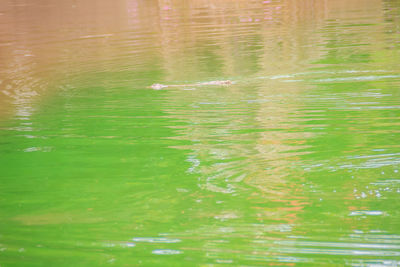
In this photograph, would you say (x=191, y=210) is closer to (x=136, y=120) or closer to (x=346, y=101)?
(x=136, y=120)

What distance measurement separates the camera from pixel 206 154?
5395mm

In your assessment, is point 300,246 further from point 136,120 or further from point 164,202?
point 136,120

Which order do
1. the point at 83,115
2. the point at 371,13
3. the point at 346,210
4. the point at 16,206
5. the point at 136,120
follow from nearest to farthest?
the point at 346,210 < the point at 16,206 < the point at 136,120 < the point at 83,115 < the point at 371,13

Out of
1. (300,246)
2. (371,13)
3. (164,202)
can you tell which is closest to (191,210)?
(164,202)

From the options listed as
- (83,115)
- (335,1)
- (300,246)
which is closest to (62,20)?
(335,1)

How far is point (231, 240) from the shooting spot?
376 cm

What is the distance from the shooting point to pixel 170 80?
8820 mm

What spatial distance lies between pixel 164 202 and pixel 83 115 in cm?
311

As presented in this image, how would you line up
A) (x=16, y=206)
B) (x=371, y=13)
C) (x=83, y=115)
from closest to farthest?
(x=16, y=206)
(x=83, y=115)
(x=371, y=13)

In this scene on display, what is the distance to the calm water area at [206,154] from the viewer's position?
375 cm

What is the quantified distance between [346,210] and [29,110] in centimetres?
477

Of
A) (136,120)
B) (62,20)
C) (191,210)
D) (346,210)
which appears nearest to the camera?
(346,210)

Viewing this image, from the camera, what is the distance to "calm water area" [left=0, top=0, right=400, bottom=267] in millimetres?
3750

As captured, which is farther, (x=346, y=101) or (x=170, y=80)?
(x=170, y=80)
